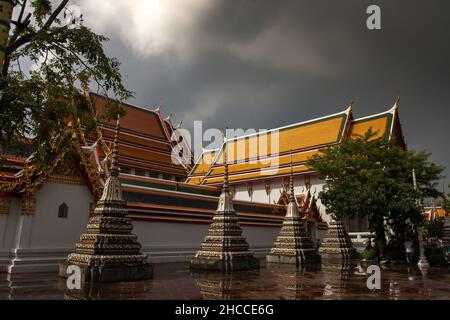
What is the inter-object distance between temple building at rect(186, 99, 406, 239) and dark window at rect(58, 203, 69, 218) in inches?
738

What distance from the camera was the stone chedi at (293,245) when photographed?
14734 mm

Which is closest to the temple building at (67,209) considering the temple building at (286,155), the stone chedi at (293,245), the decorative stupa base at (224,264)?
the decorative stupa base at (224,264)

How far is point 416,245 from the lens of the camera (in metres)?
19.9

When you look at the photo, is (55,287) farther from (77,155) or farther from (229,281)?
(77,155)

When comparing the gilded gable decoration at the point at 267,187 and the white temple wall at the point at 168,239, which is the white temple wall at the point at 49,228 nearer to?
the white temple wall at the point at 168,239

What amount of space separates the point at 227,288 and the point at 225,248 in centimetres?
375

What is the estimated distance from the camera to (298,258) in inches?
574

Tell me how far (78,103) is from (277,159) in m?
27.2

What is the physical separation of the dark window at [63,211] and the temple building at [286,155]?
61.5 ft

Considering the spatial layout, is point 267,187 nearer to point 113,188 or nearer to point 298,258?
point 298,258

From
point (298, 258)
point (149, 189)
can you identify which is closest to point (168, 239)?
point (149, 189)

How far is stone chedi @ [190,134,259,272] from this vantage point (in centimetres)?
1200

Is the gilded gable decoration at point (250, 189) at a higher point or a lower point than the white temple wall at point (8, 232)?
higher
